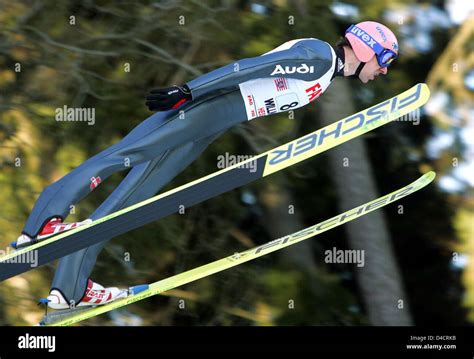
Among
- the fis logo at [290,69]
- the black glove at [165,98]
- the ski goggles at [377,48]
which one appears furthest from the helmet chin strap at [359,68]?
the black glove at [165,98]

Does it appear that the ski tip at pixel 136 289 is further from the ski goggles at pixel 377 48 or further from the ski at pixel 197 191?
the ski goggles at pixel 377 48

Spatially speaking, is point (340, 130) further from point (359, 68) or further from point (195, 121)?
point (195, 121)

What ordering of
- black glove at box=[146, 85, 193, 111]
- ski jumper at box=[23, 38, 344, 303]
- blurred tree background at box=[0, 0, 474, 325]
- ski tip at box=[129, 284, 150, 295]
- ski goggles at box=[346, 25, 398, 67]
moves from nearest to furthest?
black glove at box=[146, 85, 193, 111], ski jumper at box=[23, 38, 344, 303], ski goggles at box=[346, 25, 398, 67], ski tip at box=[129, 284, 150, 295], blurred tree background at box=[0, 0, 474, 325]

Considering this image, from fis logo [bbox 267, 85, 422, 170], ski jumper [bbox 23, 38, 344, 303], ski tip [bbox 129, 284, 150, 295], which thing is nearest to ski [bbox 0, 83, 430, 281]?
fis logo [bbox 267, 85, 422, 170]

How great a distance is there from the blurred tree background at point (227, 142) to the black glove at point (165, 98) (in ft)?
5.90

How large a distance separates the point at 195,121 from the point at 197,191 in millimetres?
326

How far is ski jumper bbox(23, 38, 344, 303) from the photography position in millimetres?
4098

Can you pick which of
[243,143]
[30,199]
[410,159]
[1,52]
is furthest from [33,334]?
[410,159]

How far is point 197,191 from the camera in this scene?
4.32m

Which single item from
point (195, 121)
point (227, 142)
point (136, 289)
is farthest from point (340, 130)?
point (227, 142)

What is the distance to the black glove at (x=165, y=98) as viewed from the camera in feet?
12.8

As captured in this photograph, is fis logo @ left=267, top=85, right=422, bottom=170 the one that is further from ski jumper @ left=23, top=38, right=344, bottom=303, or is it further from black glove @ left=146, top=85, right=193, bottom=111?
black glove @ left=146, top=85, right=193, bottom=111

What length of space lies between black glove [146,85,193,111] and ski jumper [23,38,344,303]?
0.06 meters

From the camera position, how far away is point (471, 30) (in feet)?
22.4
